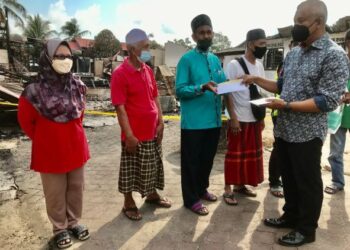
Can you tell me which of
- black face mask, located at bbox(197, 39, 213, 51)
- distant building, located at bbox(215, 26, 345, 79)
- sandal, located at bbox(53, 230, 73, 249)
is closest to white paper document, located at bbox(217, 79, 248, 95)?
black face mask, located at bbox(197, 39, 213, 51)

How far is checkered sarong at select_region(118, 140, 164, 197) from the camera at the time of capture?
3351 mm

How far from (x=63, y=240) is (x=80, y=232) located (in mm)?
178

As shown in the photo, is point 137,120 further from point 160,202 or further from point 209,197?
point 209,197

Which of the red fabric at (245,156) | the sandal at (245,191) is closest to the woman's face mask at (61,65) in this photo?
the red fabric at (245,156)

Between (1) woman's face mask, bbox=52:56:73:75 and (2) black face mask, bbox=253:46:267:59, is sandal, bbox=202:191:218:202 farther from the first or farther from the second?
(1) woman's face mask, bbox=52:56:73:75

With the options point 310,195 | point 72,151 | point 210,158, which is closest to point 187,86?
point 210,158

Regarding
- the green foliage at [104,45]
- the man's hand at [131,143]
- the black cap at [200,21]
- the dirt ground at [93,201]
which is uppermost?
the green foliage at [104,45]

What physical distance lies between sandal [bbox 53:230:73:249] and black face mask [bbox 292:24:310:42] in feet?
8.55

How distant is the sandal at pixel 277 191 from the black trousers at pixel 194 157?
955 mm

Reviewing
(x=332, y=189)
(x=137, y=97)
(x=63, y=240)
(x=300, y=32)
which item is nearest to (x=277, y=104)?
(x=300, y=32)

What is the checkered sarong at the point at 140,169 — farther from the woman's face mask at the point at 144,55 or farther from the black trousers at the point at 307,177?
the black trousers at the point at 307,177

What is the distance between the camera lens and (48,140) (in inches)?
109

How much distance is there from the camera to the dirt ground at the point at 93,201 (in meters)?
3.04

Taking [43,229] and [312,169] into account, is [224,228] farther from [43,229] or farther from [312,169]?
[43,229]
